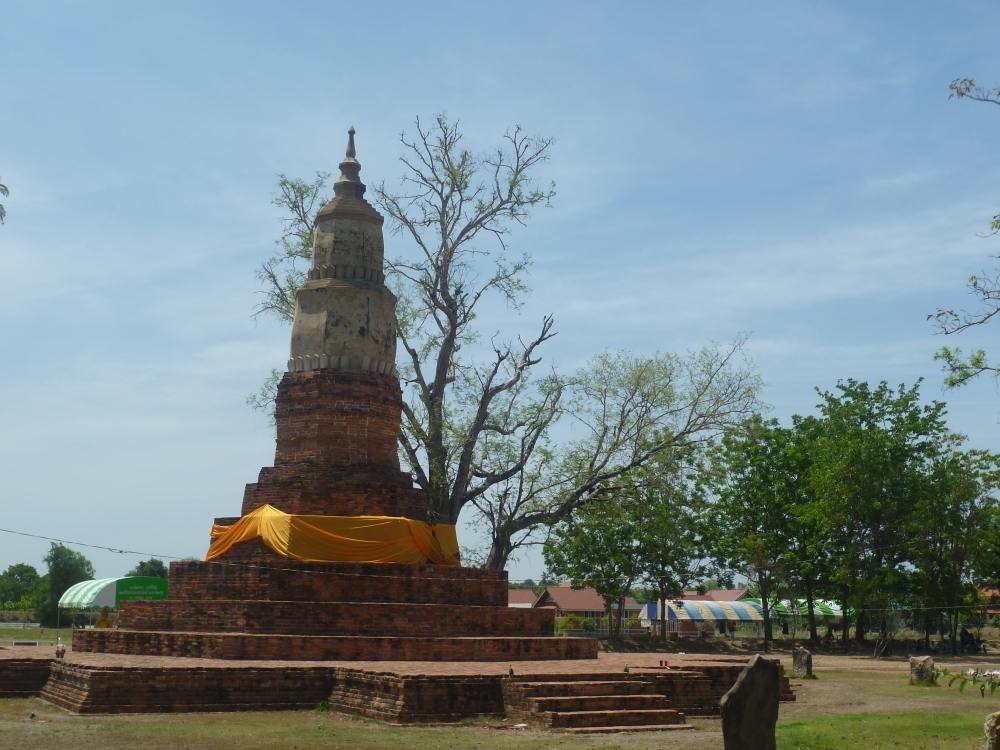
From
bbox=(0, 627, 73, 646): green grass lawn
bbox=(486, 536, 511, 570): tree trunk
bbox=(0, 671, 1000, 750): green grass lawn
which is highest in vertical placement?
bbox=(486, 536, 511, 570): tree trunk

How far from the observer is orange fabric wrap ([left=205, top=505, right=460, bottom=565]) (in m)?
17.8

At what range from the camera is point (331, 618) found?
16703 millimetres

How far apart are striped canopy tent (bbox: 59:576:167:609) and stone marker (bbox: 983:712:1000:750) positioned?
27.5m

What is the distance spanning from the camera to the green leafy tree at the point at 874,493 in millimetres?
34125

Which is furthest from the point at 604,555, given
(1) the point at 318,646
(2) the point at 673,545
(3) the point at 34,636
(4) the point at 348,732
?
(4) the point at 348,732

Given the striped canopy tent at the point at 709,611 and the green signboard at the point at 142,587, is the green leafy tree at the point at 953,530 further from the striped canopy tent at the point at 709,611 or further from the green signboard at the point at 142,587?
the green signboard at the point at 142,587

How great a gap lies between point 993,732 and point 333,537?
12.0 metres

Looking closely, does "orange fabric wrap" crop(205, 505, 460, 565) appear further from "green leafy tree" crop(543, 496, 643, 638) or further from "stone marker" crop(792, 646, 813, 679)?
"green leafy tree" crop(543, 496, 643, 638)

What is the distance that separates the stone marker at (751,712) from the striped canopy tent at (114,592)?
26.4 metres

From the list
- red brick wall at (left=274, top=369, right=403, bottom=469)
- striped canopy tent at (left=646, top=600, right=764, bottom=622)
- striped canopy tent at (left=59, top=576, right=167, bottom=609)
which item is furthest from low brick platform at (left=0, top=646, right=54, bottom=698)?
striped canopy tent at (left=646, top=600, right=764, bottom=622)

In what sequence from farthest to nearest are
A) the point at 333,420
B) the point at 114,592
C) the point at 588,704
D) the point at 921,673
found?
1. the point at 114,592
2. the point at 921,673
3. the point at 333,420
4. the point at 588,704

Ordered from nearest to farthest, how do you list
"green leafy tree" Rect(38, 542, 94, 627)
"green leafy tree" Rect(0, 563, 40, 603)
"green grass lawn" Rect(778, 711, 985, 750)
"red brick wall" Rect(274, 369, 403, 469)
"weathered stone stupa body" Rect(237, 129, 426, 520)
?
1. "green grass lawn" Rect(778, 711, 985, 750)
2. "weathered stone stupa body" Rect(237, 129, 426, 520)
3. "red brick wall" Rect(274, 369, 403, 469)
4. "green leafy tree" Rect(38, 542, 94, 627)
5. "green leafy tree" Rect(0, 563, 40, 603)

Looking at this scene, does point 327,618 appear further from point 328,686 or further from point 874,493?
point 874,493

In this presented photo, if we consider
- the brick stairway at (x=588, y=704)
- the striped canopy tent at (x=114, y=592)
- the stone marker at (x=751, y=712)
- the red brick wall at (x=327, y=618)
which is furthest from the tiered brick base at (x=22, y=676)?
the striped canopy tent at (x=114, y=592)
